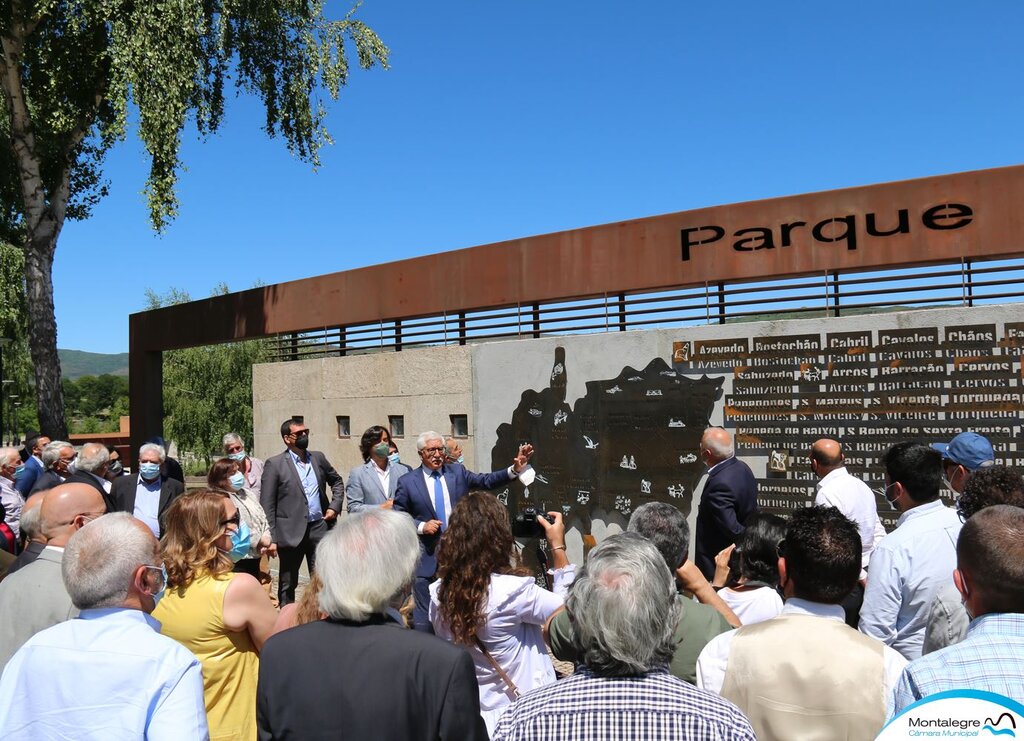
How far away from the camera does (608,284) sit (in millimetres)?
8922

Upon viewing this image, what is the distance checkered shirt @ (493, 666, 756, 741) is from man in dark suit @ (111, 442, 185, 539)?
594cm

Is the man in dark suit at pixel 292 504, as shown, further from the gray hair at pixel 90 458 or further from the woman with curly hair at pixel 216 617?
the woman with curly hair at pixel 216 617

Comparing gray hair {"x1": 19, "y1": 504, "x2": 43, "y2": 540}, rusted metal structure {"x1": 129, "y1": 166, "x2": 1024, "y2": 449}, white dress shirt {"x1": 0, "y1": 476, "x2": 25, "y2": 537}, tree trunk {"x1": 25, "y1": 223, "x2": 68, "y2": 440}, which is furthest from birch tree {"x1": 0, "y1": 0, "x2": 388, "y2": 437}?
gray hair {"x1": 19, "y1": 504, "x2": 43, "y2": 540}

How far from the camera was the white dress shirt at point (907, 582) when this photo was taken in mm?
3230

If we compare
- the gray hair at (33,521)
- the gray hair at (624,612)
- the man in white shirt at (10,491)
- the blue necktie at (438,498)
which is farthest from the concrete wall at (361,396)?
the gray hair at (624,612)

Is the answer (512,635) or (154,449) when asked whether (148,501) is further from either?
(512,635)

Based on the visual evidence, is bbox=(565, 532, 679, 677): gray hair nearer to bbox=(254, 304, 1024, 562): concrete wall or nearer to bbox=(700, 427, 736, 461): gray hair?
bbox=(700, 427, 736, 461): gray hair

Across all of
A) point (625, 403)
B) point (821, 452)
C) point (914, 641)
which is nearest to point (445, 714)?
point (914, 641)

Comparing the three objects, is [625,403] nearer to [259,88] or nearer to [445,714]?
[445,714]

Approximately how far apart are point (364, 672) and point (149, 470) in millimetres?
5661

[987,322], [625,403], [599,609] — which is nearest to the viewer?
[599,609]

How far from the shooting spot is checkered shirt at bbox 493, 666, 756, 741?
1.78 meters

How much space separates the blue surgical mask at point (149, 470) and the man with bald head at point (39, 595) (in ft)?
13.2

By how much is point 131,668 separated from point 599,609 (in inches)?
45.2
